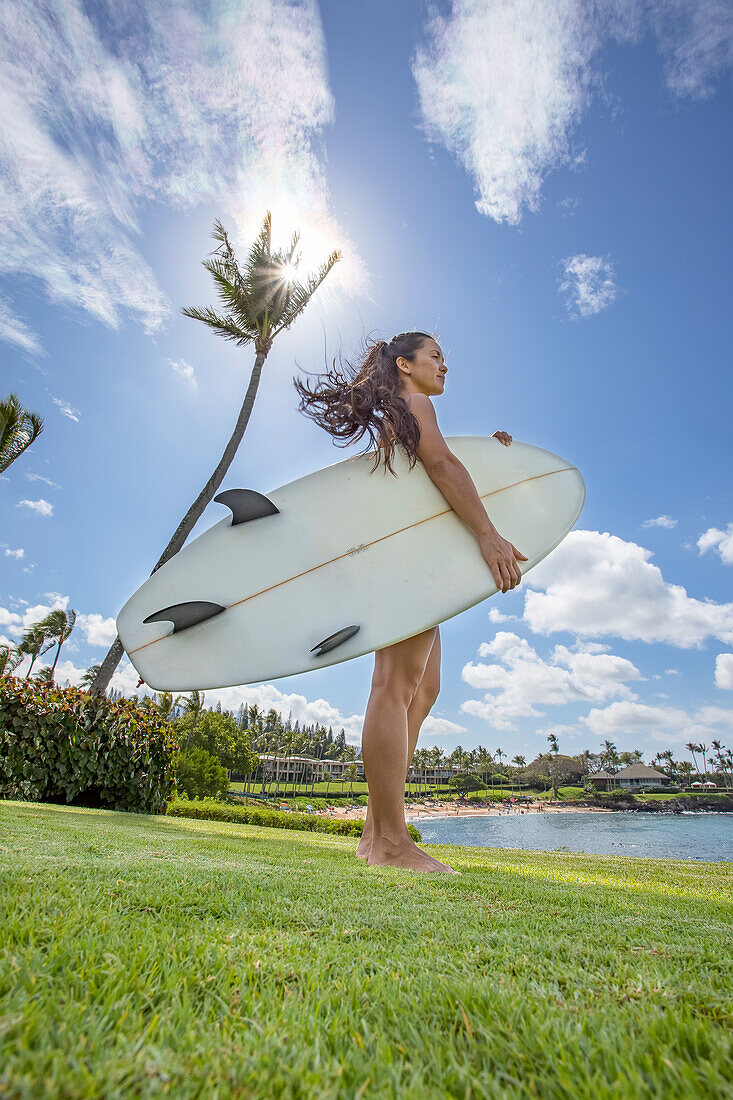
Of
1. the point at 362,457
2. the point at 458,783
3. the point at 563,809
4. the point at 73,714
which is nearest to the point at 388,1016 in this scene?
the point at 362,457

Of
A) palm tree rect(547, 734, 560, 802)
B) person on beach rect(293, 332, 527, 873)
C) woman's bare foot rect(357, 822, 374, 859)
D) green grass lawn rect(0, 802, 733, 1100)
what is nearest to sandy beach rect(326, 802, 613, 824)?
palm tree rect(547, 734, 560, 802)

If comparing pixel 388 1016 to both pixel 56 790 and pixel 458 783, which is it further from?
pixel 458 783

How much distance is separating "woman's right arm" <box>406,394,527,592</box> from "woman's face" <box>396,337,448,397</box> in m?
0.30

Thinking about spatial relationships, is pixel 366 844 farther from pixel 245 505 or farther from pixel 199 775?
pixel 199 775

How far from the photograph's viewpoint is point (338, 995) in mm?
774

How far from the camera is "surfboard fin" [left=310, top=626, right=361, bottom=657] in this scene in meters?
2.59

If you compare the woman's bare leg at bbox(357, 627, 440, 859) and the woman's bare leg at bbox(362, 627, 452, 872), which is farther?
the woman's bare leg at bbox(357, 627, 440, 859)

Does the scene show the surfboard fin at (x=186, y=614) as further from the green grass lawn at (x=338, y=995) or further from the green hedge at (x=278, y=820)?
the green hedge at (x=278, y=820)

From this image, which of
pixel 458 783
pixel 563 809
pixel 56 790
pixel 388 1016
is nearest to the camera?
pixel 388 1016

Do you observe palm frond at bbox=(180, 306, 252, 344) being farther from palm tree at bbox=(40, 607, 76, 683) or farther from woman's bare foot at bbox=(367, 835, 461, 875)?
palm tree at bbox=(40, 607, 76, 683)

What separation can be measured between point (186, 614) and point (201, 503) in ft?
26.0

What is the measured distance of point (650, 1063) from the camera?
22.7 inches

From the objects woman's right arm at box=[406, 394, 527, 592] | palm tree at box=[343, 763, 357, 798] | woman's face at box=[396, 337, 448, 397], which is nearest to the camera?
woman's right arm at box=[406, 394, 527, 592]

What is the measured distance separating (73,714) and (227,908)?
6.89 metres
